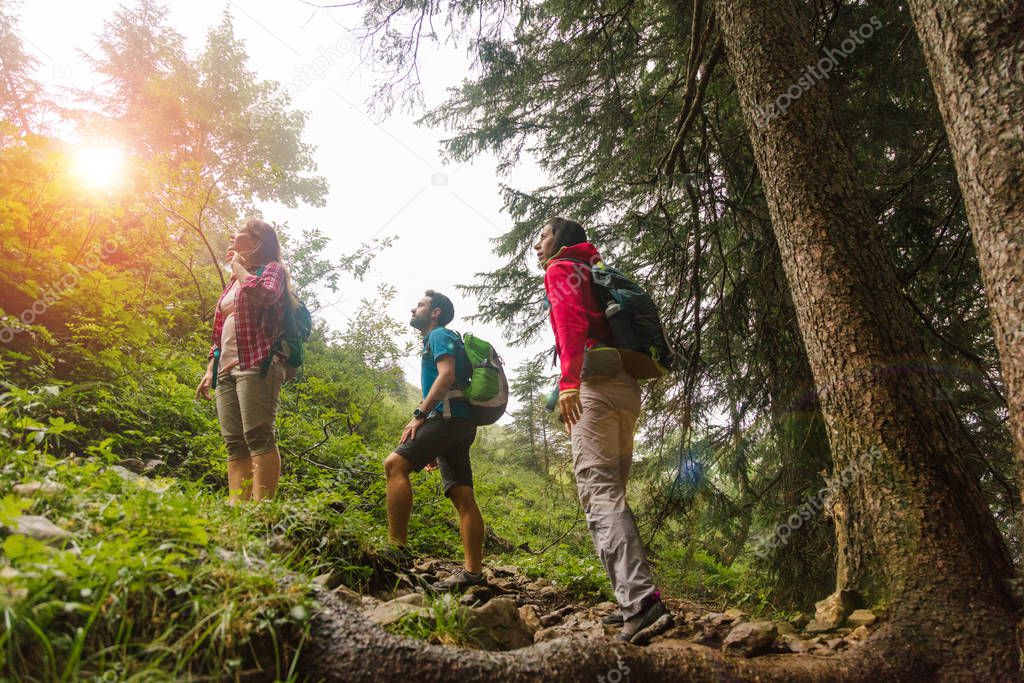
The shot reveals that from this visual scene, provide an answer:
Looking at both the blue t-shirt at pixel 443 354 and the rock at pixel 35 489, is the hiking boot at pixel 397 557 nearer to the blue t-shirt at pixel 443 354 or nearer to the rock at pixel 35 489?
the blue t-shirt at pixel 443 354

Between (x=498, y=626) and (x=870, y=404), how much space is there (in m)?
2.22

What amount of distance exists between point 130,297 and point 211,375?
2.24 m

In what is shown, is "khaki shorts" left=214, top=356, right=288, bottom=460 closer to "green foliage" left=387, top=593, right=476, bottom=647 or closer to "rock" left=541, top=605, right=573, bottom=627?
"green foliage" left=387, top=593, right=476, bottom=647

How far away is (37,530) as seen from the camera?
1642mm

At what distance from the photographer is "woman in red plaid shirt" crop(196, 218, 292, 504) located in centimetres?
341

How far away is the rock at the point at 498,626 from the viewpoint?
2408 mm

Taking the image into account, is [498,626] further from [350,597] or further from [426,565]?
[426,565]

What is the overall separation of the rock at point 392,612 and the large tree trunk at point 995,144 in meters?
2.60

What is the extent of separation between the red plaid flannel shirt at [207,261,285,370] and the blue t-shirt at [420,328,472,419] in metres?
1.09

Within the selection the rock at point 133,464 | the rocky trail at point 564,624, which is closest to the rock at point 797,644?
the rocky trail at point 564,624

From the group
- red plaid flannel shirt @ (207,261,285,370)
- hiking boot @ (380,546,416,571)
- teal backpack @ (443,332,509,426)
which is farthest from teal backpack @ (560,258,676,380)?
red plaid flannel shirt @ (207,261,285,370)

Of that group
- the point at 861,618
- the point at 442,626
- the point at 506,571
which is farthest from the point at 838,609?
the point at 506,571

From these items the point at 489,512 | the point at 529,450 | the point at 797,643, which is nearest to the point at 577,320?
the point at 797,643

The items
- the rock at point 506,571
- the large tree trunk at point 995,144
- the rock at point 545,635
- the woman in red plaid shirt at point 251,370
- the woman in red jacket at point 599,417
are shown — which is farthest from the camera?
the rock at point 506,571
